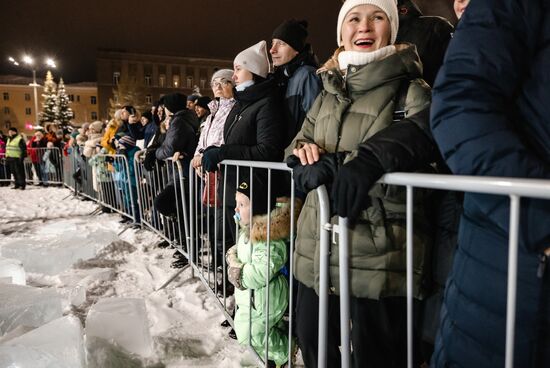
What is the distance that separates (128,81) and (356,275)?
5901 cm

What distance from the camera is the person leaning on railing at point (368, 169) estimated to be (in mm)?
1498

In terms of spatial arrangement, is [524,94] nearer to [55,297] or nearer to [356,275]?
[356,275]

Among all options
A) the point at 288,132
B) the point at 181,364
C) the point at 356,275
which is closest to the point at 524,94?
the point at 356,275

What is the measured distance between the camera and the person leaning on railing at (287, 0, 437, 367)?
150 centimetres

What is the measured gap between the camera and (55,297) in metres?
Answer: 3.05

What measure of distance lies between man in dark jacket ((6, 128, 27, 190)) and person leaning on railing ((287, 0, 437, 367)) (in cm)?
→ 1453

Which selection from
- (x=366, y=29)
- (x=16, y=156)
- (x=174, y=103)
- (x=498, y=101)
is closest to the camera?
(x=498, y=101)

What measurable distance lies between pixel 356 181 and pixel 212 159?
1.93 m

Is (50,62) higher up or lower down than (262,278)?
higher up

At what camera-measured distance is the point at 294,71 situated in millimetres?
3324

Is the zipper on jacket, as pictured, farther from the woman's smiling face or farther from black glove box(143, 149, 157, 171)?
black glove box(143, 149, 157, 171)

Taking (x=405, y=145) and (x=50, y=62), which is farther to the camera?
(x=50, y=62)

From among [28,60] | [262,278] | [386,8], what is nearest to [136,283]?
[262,278]

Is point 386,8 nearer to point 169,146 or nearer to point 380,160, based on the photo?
point 380,160
